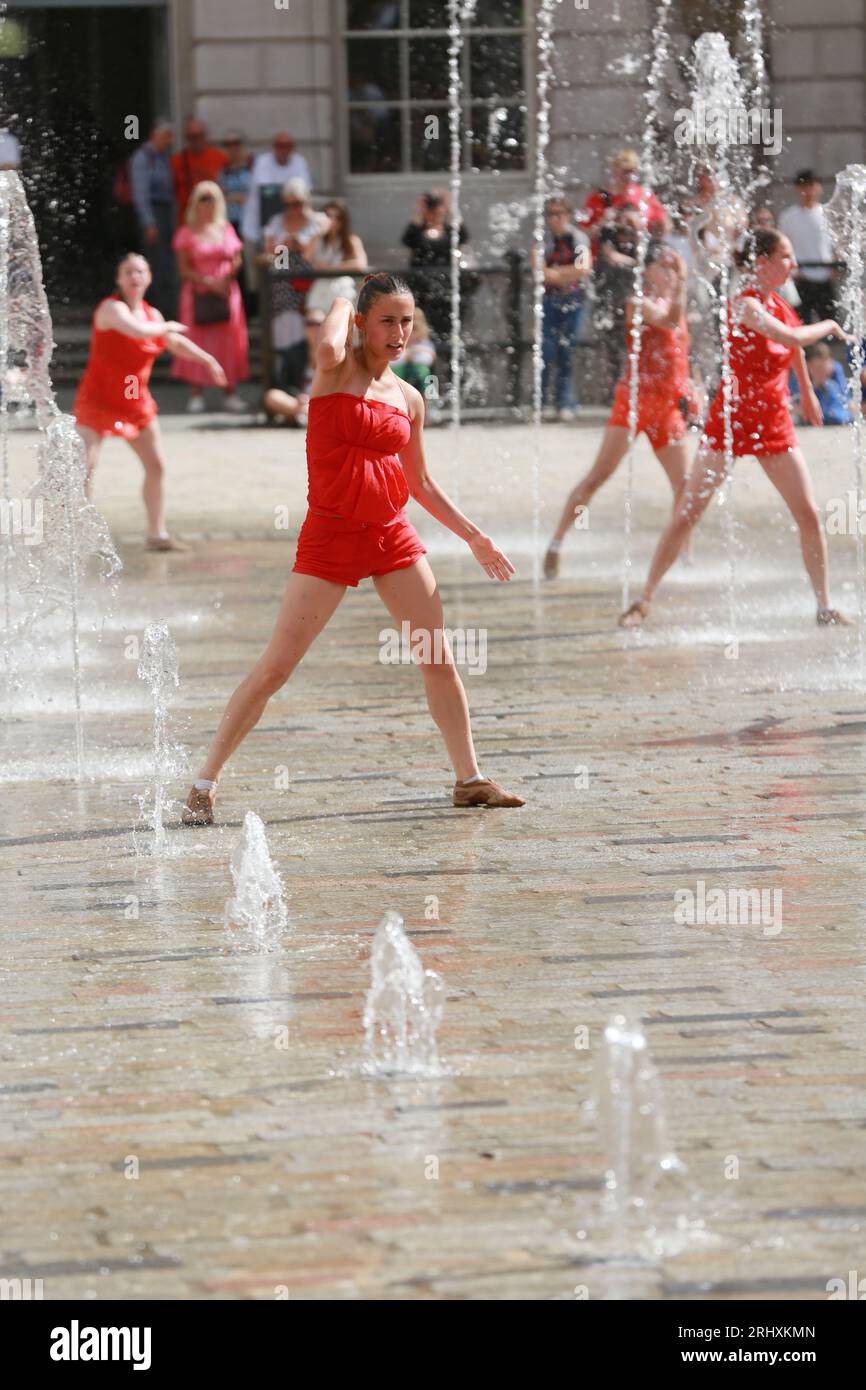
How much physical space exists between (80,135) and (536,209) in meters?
4.97

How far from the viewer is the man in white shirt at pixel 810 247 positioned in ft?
66.1

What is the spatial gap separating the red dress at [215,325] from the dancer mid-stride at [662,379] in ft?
28.4

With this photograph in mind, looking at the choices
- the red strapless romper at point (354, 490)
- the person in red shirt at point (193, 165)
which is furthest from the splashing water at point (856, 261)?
the person in red shirt at point (193, 165)

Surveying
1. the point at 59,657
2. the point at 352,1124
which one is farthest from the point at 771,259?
the point at 352,1124

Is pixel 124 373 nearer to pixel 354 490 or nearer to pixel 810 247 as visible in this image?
pixel 354 490

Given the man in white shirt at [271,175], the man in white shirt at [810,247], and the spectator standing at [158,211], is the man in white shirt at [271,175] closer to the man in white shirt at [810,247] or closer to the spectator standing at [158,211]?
the spectator standing at [158,211]

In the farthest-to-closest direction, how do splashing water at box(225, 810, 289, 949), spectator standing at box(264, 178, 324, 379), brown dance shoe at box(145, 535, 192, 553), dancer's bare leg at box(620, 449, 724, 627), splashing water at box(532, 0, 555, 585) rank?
spectator standing at box(264, 178, 324, 379)
splashing water at box(532, 0, 555, 585)
brown dance shoe at box(145, 535, 192, 553)
dancer's bare leg at box(620, 449, 724, 627)
splashing water at box(225, 810, 289, 949)

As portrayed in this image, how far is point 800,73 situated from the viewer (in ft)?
74.6

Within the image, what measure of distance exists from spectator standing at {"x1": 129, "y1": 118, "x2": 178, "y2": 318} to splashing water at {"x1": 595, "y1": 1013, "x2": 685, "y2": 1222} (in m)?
17.6

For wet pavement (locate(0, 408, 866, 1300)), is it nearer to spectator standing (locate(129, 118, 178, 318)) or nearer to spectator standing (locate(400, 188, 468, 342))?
spectator standing (locate(400, 188, 468, 342))

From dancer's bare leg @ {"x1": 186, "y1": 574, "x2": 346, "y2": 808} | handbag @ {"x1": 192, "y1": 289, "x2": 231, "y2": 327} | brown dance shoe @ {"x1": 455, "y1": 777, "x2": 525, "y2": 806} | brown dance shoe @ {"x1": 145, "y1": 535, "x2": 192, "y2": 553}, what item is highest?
handbag @ {"x1": 192, "y1": 289, "x2": 231, "y2": 327}

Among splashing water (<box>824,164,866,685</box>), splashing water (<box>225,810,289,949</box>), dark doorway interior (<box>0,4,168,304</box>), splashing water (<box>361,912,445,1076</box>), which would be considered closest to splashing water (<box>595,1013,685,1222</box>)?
splashing water (<box>361,912,445,1076</box>)

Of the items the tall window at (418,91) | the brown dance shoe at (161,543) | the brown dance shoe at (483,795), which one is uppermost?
the tall window at (418,91)

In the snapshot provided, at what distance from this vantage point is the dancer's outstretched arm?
7312mm
